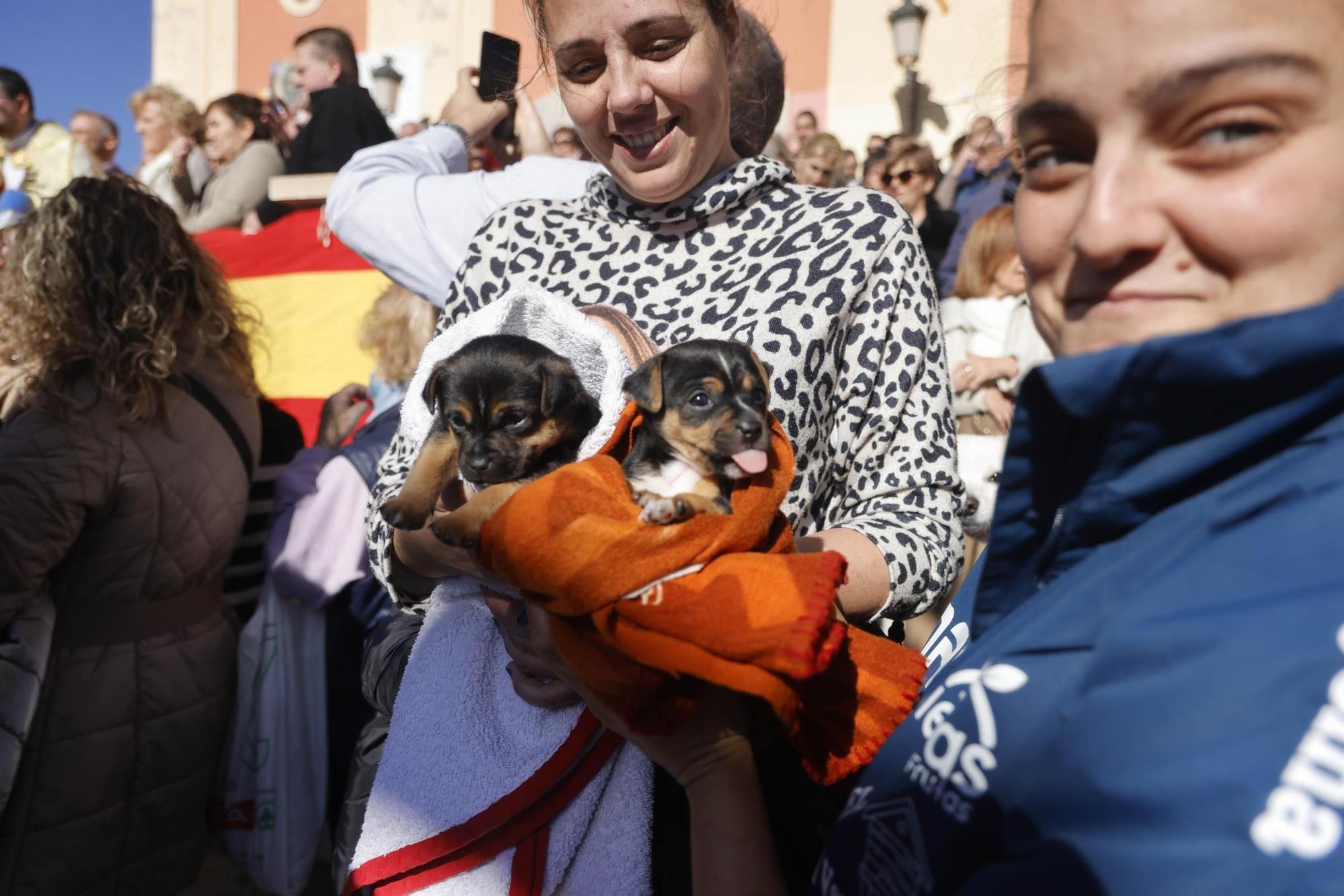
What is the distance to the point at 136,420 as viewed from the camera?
3.61 metres

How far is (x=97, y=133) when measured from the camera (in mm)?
10094

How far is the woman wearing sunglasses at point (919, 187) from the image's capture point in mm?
7336

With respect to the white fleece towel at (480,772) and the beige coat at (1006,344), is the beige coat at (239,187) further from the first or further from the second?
the white fleece towel at (480,772)

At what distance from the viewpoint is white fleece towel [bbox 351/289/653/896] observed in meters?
1.68

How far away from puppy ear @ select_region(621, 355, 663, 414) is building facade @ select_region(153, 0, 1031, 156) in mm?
8220

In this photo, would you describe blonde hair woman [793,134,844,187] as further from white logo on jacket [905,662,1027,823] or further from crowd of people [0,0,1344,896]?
white logo on jacket [905,662,1027,823]

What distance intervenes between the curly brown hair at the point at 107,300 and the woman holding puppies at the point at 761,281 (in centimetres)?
211

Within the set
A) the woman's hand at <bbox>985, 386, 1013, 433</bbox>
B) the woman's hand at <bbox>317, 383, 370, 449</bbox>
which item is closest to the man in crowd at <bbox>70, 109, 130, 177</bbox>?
the woman's hand at <bbox>317, 383, 370, 449</bbox>

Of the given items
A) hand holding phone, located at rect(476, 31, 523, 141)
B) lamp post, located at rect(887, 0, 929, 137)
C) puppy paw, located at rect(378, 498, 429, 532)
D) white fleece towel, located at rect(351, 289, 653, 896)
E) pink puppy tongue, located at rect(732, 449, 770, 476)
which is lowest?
white fleece towel, located at rect(351, 289, 653, 896)

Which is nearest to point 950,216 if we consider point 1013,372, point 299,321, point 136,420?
point 1013,372

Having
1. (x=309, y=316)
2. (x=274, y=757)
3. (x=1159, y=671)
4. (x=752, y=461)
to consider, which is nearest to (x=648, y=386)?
(x=752, y=461)

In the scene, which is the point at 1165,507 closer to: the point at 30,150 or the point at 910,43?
the point at 30,150

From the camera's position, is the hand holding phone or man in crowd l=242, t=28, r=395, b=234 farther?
man in crowd l=242, t=28, r=395, b=234

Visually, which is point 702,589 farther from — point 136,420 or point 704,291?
point 136,420
